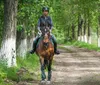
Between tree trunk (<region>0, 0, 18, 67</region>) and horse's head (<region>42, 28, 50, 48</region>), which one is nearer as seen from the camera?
horse's head (<region>42, 28, 50, 48</region>)

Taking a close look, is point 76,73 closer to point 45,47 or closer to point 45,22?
point 45,47

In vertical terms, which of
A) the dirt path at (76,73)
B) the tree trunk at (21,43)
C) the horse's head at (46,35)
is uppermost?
the horse's head at (46,35)

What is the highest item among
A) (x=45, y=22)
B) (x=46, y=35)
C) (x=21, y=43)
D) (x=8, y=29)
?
(x=45, y=22)

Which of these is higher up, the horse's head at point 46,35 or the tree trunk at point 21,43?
the horse's head at point 46,35

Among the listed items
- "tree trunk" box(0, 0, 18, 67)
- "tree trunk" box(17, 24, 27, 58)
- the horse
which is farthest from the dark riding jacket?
"tree trunk" box(17, 24, 27, 58)

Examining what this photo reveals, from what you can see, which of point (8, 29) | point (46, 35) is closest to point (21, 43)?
point (8, 29)

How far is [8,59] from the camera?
55.7 ft

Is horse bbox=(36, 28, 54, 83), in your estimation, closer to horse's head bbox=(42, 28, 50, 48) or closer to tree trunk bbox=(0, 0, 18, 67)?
horse's head bbox=(42, 28, 50, 48)

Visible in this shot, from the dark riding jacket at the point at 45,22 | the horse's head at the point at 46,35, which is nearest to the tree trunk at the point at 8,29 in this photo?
the dark riding jacket at the point at 45,22

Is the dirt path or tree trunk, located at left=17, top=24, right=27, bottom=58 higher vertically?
tree trunk, located at left=17, top=24, right=27, bottom=58

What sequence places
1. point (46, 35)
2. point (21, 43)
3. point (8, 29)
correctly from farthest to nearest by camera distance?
point (21, 43) → point (8, 29) → point (46, 35)

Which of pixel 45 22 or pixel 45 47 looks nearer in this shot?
pixel 45 47

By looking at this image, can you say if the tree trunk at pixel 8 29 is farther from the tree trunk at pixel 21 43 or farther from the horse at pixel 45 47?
the tree trunk at pixel 21 43

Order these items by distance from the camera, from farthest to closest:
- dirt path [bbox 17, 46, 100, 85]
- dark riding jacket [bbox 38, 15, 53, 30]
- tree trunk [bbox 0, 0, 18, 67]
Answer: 1. tree trunk [bbox 0, 0, 18, 67]
2. dirt path [bbox 17, 46, 100, 85]
3. dark riding jacket [bbox 38, 15, 53, 30]
